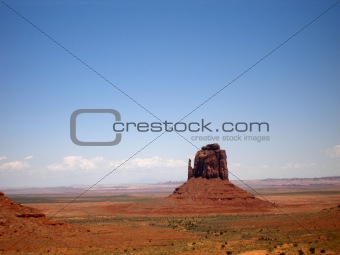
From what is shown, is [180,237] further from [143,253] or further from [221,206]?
[221,206]

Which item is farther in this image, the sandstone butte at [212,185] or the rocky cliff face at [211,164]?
the rocky cliff face at [211,164]

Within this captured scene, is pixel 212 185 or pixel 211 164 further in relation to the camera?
pixel 211 164

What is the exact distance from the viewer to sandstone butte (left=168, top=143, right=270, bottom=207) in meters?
86.3

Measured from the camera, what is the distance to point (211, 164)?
307 feet

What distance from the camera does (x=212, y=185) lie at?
90750mm

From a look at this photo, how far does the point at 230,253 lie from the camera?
27234 mm

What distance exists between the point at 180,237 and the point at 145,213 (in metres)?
40.2

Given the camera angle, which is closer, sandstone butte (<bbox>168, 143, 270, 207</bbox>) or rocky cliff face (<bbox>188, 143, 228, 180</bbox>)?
sandstone butte (<bbox>168, 143, 270, 207</bbox>)

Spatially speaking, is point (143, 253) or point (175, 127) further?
point (175, 127)

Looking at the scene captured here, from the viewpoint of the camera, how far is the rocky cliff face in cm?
9331

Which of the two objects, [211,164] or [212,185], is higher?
[211,164]

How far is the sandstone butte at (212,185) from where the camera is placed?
86.3 m

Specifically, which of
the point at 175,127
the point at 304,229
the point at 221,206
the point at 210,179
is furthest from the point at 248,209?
the point at 175,127

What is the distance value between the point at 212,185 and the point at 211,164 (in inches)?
240
